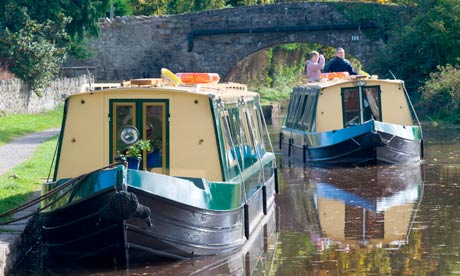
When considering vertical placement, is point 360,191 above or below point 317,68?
below

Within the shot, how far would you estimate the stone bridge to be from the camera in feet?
147

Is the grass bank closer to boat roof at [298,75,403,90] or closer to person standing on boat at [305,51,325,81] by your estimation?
boat roof at [298,75,403,90]

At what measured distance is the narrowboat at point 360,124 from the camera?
848 inches

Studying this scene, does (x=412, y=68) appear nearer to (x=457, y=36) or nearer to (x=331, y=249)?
(x=457, y=36)

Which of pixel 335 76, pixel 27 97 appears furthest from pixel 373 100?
pixel 27 97

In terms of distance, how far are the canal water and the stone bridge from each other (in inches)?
920

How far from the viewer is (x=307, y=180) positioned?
20172 millimetres

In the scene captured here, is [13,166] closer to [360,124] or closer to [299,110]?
[360,124]

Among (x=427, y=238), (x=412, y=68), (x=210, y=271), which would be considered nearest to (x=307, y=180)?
(x=427, y=238)

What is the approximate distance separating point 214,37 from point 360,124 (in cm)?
2608

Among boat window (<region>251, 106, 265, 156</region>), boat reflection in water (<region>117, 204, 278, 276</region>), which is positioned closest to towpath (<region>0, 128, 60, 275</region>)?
boat reflection in water (<region>117, 204, 278, 276</region>)

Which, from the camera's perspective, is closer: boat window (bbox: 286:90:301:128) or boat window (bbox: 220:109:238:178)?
boat window (bbox: 220:109:238:178)

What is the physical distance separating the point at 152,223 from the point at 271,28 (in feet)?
113

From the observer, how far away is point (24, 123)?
2842cm
